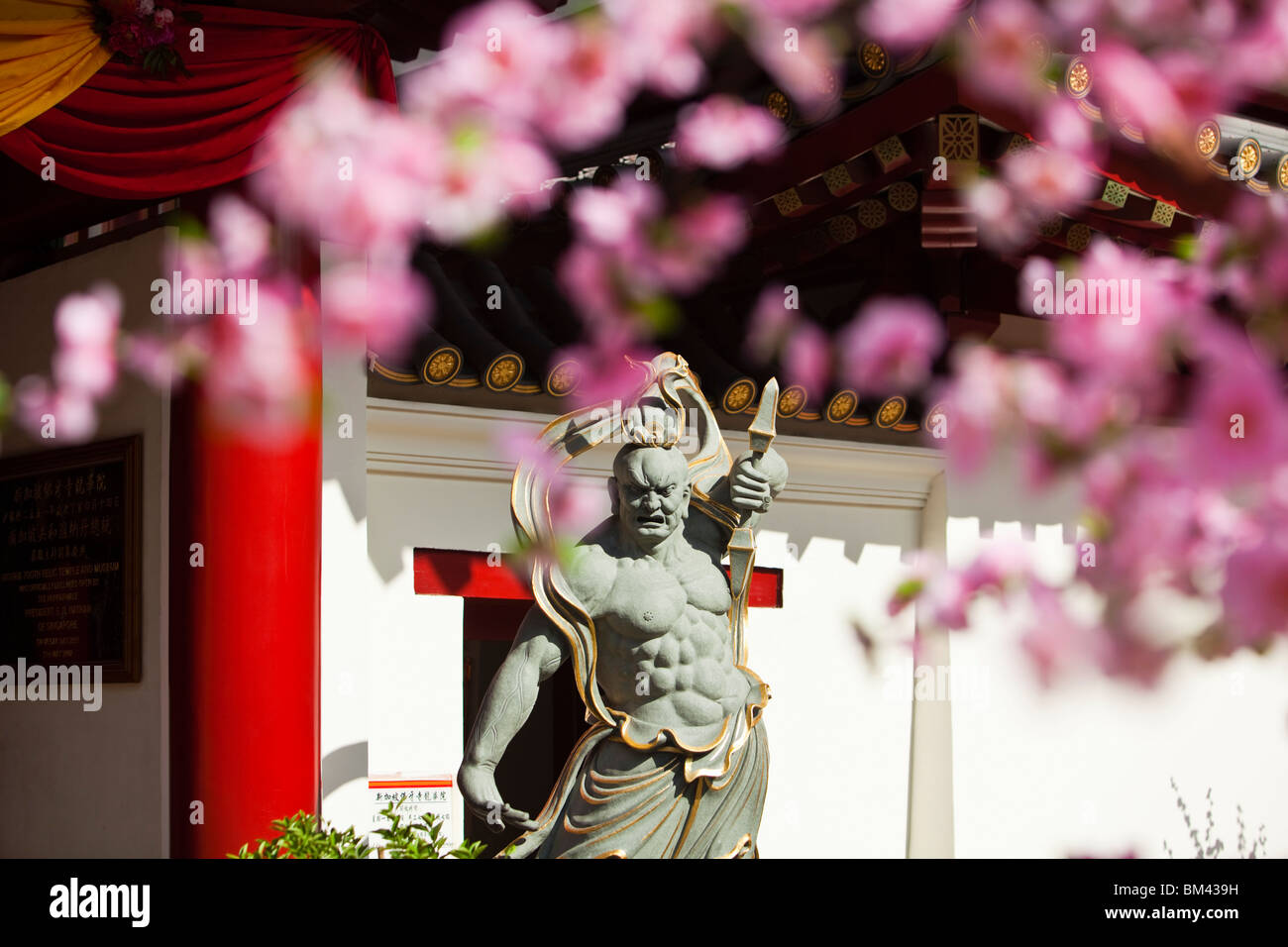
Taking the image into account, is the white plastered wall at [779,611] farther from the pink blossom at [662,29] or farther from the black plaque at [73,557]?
the pink blossom at [662,29]

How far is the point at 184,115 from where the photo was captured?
4086mm

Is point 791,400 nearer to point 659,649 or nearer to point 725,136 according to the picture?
point 725,136

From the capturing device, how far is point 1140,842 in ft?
22.8

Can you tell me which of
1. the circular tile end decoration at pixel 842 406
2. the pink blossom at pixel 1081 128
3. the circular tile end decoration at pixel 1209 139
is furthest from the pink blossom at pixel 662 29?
the circular tile end decoration at pixel 842 406

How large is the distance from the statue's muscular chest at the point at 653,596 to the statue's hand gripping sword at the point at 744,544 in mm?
149

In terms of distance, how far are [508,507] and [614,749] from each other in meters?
1.78

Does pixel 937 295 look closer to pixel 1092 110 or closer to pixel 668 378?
pixel 1092 110

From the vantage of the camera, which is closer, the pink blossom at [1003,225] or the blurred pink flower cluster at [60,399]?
the pink blossom at [1003,225]

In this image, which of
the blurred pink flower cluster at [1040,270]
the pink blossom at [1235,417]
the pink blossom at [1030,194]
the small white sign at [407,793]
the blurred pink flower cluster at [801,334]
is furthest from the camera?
the blurred pink flower cluster at [801,334]

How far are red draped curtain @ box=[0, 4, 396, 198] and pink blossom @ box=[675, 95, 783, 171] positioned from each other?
4.13ft

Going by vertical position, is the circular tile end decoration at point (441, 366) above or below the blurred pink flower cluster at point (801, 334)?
below

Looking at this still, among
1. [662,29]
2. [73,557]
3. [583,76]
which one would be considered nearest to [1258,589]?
[662,29]

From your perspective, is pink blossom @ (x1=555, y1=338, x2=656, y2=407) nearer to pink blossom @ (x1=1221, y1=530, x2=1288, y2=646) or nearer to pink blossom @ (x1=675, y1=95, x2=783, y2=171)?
pink blossom @ (x1=675, y1=95, x2=783, y2=171)

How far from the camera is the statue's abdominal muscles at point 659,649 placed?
3.97 meters
